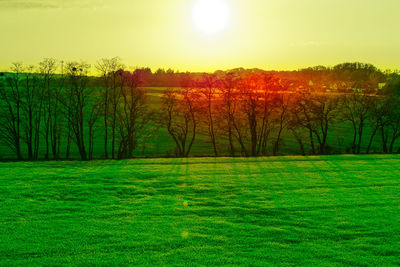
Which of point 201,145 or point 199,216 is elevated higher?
point 199,216

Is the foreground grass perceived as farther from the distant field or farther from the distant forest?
the distant field

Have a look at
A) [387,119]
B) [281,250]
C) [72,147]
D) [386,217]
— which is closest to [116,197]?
[281,250]

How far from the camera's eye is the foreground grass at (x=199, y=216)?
26.8ft

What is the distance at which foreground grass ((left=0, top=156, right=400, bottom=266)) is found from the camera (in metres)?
8.16

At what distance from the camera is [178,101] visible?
127ft

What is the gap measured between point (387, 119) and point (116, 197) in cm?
3471

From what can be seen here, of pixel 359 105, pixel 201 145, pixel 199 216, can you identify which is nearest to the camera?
pixel 199 216

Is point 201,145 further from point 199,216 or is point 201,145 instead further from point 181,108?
point 199,216

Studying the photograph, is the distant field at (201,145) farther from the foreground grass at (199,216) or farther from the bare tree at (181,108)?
the foreground grass at (199,216)

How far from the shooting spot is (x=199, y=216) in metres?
10.8

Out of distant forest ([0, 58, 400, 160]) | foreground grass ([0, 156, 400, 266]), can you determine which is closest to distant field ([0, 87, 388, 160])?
distant forest ([0, 58, 400, 160])

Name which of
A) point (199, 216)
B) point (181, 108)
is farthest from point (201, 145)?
point (199, 216)

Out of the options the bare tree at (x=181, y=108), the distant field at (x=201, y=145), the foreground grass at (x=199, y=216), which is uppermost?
the bare tree at (x=181, y=108)

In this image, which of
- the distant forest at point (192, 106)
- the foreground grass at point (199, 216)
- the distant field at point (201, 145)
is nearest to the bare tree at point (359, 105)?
the distant forest at point (192, 106)
